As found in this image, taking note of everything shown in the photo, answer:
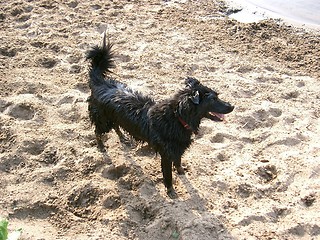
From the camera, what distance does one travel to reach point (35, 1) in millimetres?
7750

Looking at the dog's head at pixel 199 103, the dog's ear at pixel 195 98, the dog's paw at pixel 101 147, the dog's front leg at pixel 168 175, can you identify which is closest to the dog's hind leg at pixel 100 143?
the dog's paw at pixel 101 147

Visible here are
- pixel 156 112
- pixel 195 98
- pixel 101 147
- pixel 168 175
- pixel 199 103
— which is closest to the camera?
pixel 195 98

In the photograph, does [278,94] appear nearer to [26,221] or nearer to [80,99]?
[80,99]

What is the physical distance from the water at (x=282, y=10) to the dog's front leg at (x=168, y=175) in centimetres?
422

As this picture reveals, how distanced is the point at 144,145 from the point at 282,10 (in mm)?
4691

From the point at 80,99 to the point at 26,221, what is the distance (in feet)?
6.56

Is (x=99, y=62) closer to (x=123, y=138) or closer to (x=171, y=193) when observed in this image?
(x=123, y=138)

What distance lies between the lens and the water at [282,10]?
7.76 meters

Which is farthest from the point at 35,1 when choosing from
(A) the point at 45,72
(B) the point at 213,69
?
(B) the point at 213,69

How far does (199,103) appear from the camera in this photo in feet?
13.1

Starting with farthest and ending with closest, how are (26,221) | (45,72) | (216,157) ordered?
(45,72) < (216,157) < (26,221)

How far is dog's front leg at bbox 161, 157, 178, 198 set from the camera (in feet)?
14.1

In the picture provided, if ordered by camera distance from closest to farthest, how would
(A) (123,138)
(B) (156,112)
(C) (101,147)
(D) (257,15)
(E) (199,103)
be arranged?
(E) (199,103) < (B) (156,112) < (C) (101,147) < (A) (123,138) < (D) (257,15)

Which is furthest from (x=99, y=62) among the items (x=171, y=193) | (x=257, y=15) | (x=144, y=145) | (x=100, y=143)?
(x=257, y=15)
